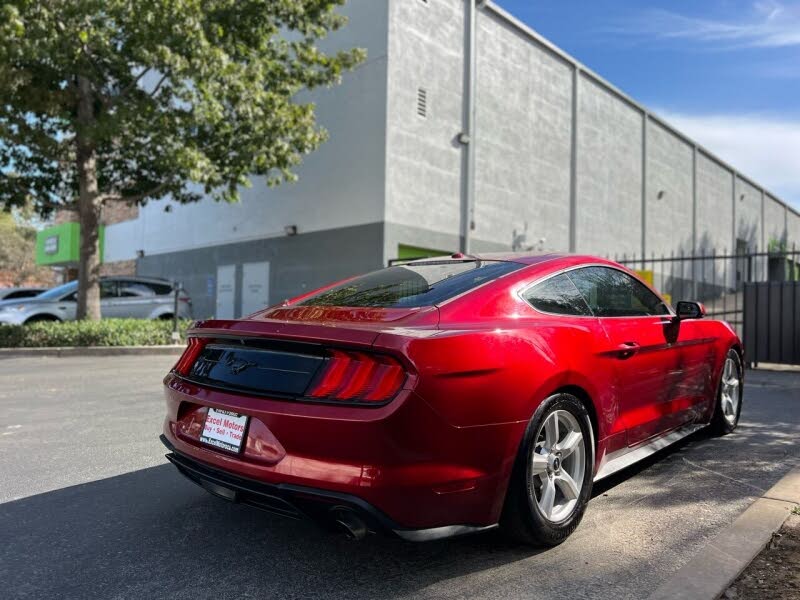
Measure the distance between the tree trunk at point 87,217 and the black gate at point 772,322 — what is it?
13.3m

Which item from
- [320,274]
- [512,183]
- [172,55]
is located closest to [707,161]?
[512,183]

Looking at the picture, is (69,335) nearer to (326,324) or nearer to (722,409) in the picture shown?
(326,324)

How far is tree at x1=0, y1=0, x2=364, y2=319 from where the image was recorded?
11.1m

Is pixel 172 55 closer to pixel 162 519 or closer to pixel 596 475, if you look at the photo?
pixel 162 519

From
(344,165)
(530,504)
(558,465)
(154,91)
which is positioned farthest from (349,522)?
(344,165)

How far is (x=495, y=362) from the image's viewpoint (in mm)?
2770

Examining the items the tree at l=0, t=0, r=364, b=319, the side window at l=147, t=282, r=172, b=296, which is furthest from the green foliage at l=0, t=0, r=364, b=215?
the side window at l=147, t=282, r=172, b=296

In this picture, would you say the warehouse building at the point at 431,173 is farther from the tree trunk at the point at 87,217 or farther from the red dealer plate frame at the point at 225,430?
the red dealer plate frame at the point at 225,430

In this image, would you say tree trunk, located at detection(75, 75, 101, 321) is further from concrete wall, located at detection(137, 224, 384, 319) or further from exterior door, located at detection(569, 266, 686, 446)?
exterior door, located at detection(569, 266, 686, 446)

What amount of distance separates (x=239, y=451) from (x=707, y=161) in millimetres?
39396

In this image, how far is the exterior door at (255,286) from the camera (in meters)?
20.4

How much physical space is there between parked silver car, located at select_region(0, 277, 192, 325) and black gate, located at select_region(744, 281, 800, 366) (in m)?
12.6

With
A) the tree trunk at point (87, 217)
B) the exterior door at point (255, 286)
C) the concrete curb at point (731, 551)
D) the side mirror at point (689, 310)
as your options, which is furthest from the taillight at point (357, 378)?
the exterior door at point (255, 286)

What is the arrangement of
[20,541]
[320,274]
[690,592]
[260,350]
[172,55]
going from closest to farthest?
[690,592] < [260,350] < [20,541] < [172,55] < [320,274]
